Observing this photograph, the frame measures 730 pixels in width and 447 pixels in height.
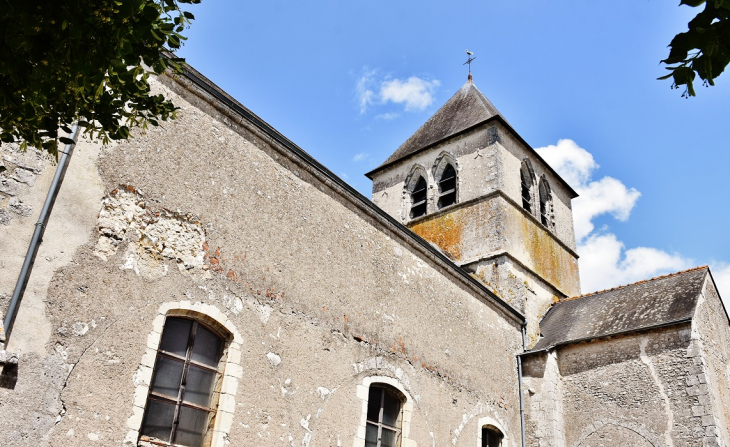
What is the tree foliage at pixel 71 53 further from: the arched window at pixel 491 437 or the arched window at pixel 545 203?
the arched window at pixel 545 203

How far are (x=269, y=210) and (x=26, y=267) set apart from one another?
2.83 meters

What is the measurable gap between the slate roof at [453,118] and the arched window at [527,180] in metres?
1.60

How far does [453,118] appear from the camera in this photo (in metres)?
16.4

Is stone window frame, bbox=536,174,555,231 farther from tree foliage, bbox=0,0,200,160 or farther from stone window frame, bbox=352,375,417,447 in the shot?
tree foliage, bbox=0,0,200,160

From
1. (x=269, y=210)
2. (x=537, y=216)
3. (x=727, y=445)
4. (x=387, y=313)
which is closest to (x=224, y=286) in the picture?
(x=269, y=210)

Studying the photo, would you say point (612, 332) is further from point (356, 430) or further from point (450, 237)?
point (356, 430)

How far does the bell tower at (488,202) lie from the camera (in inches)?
515

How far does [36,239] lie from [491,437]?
7.72 metres

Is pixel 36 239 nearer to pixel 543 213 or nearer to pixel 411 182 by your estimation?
pixel 411 182

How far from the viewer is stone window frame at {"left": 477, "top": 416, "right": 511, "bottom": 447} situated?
9.14 metres

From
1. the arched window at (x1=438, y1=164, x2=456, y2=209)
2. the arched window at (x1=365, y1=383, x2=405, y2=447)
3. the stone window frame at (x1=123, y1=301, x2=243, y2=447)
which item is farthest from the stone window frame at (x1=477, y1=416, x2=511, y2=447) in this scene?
the arched window at (x1=438, y1=164, x2=456, y2=209)

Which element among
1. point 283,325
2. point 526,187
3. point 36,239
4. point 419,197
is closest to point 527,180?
point 526,187

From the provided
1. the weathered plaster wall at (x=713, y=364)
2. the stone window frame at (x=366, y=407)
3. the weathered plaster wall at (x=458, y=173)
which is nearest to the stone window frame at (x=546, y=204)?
the weathered plaster wall at (x=458, y=173)

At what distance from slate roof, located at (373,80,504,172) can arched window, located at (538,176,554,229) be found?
237cm
